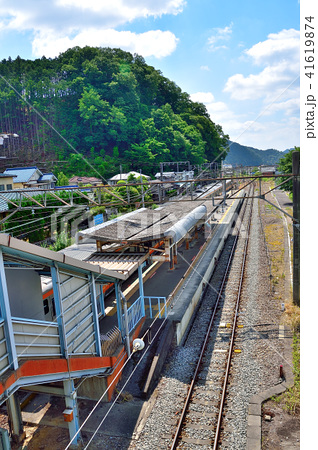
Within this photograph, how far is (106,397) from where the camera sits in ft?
24.9

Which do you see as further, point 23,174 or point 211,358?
point 23,174

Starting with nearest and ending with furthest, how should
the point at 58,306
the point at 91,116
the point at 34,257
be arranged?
the point at 34,257 < the point at 58,306 < the point at 91,116

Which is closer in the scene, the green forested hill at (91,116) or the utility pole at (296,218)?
the utility pole at (296,218)

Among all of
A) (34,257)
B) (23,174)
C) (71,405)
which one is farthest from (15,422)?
(23,174)

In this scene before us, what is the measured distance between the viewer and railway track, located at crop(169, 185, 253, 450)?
6.88 meters

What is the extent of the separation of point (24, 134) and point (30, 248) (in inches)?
2257

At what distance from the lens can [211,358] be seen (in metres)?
9.61

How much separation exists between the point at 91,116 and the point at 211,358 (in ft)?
142

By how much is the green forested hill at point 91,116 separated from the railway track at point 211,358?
3259 centimetres

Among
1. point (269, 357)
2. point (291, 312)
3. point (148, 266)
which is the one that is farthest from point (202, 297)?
point (269, 357)

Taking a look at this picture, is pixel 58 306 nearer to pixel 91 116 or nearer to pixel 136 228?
pixel 136 228

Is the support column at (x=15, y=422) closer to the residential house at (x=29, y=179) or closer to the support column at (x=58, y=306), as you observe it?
the support column at (x=58, y=306)

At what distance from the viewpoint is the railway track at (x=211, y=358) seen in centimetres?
688

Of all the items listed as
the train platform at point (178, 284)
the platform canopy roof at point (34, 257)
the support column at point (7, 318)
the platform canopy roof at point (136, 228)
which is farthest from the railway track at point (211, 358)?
the support column at point (7, 318)
